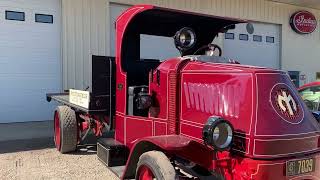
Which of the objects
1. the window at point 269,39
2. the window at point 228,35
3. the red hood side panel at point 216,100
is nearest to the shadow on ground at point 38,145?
the red hood side panel at point 216,100

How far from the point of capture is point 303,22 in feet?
60.1

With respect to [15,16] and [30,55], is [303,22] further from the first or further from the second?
[15,16]

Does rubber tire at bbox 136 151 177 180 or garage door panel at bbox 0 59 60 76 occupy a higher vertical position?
garage door panel at bbox 0 59 60 76

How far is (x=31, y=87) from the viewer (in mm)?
11867

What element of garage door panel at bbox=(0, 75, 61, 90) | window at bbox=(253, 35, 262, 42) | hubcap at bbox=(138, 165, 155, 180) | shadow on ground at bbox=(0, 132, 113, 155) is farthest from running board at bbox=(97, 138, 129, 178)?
window at bbox=(253, 35, 262, 42)

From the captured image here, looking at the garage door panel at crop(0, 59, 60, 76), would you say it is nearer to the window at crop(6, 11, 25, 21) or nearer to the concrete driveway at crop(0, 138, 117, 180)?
the window at crop(6, 11, 25, 21)

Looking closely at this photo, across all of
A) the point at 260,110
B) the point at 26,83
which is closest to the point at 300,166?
the point at 260,110

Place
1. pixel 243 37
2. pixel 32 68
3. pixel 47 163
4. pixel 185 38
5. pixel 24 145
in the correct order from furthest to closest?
pixel 243 37 < pixel 32 68 < pixel 24 145 < pixel 47 163 < pixel 185 38

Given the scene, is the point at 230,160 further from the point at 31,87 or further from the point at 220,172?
the point at 31,87

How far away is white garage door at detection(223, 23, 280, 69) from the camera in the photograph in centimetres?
1616

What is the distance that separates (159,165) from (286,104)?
4.12 feet

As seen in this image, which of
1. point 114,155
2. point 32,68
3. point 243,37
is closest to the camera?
point 114,155

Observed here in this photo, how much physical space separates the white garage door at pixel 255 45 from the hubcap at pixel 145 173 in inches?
486

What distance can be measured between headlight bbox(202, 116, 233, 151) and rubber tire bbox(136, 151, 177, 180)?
438mm
